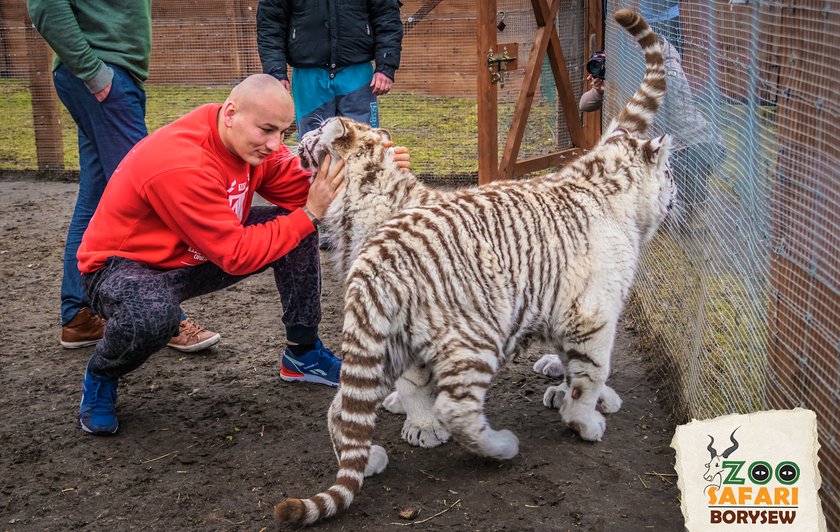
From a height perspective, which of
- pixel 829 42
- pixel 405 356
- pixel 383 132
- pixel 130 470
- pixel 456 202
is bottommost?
pixel 130 470

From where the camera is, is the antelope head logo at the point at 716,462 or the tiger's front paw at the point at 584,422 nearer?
the antelope head logo at the point at 716,462

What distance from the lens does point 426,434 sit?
3.89 metres

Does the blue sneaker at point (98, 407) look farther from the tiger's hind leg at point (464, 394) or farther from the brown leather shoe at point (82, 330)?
the tiger's hind leg at point (464, 394)

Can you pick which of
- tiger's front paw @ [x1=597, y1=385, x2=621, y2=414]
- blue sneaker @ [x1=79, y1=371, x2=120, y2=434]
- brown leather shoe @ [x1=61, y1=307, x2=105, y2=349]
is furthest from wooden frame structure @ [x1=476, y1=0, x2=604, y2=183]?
blue sneaker @ [x1=79, y1=371, x2=120, y2=434]

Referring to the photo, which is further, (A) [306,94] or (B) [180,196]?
(A) [306,94]

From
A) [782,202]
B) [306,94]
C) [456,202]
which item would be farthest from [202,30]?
[782,202]

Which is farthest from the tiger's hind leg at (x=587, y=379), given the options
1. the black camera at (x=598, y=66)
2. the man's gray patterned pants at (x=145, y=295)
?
the black camera at (x=598, y=66)

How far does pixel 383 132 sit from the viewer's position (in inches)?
173

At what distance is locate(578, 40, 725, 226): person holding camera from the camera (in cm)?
398

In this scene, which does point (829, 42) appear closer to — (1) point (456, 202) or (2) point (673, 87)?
(1) point (456, 202)

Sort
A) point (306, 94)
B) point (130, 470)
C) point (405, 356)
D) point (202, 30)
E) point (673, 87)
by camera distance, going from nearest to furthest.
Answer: point (405, 356)
point (130, 470)
point (673, 87)
point (306, 94)
point (202, 30)

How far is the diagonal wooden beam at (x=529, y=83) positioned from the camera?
23.9 feet

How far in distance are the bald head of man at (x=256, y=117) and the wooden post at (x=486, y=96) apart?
323 centimetres

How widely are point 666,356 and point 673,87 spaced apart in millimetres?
1553
